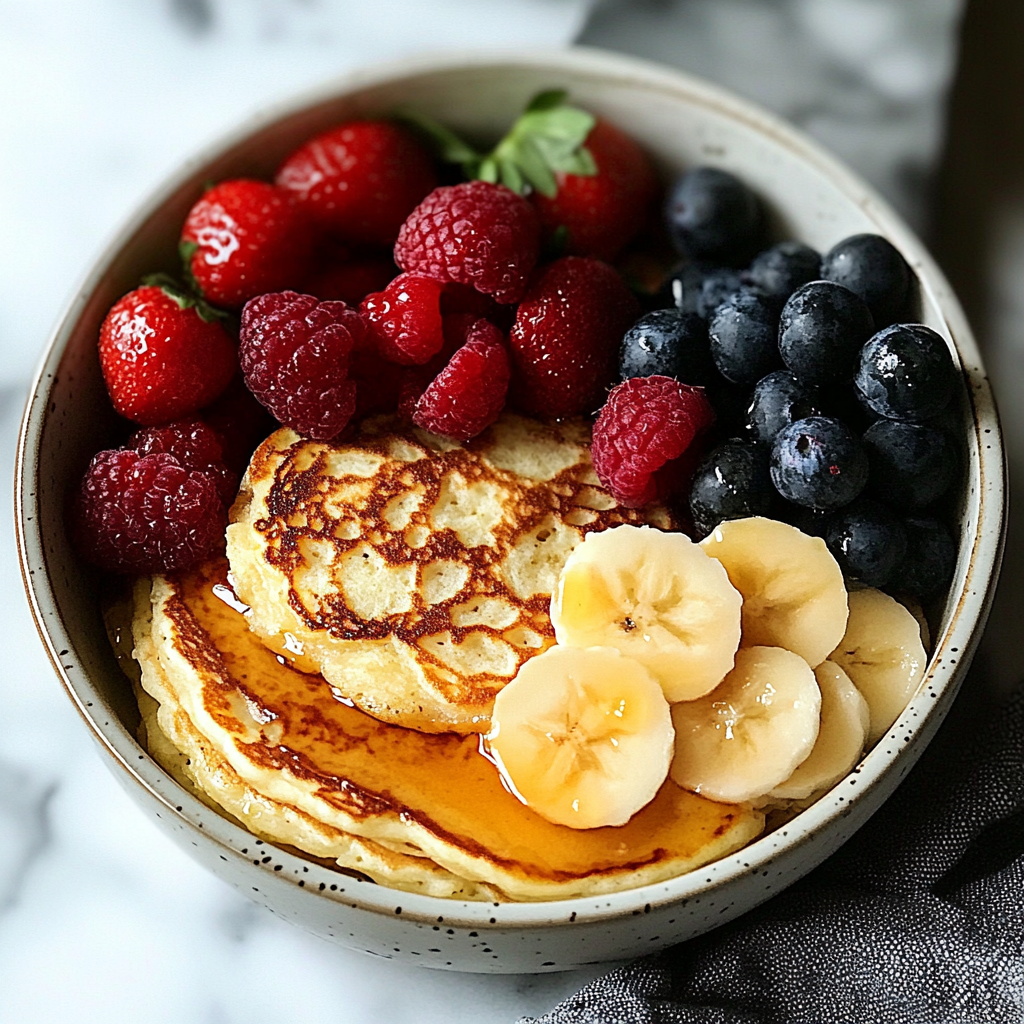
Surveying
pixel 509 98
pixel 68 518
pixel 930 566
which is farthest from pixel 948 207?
pixel 68 518

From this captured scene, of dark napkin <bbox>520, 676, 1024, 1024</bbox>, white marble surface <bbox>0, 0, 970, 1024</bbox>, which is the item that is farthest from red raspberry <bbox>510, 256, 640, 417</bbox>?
white marble surface <bbox>0, 0, 970, 1024</bbox>

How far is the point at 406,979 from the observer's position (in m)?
1.54

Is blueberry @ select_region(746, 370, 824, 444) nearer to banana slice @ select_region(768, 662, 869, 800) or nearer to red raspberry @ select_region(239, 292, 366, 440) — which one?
banana slice @ select_region(768, 662, 869, 800)

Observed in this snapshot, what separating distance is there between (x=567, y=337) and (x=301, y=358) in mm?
339

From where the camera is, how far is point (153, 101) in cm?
226

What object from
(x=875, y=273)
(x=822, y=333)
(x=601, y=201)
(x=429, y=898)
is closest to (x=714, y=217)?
(x=601, y=201)

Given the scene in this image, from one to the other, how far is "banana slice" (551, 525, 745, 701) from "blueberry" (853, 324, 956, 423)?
0.97 feet

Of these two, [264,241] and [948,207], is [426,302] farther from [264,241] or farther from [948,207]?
[948,207]

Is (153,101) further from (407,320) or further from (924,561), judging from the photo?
(924,561)

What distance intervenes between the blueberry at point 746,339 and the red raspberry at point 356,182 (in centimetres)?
55

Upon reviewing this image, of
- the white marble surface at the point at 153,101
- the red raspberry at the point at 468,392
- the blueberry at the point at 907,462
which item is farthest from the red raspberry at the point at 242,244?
the blueberry at the point at 907,462

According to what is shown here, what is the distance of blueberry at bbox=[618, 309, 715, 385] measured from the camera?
155 cm

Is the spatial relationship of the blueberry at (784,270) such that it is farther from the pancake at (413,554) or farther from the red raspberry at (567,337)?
the pancake at (413,554)

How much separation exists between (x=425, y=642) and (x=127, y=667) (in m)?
0.38
